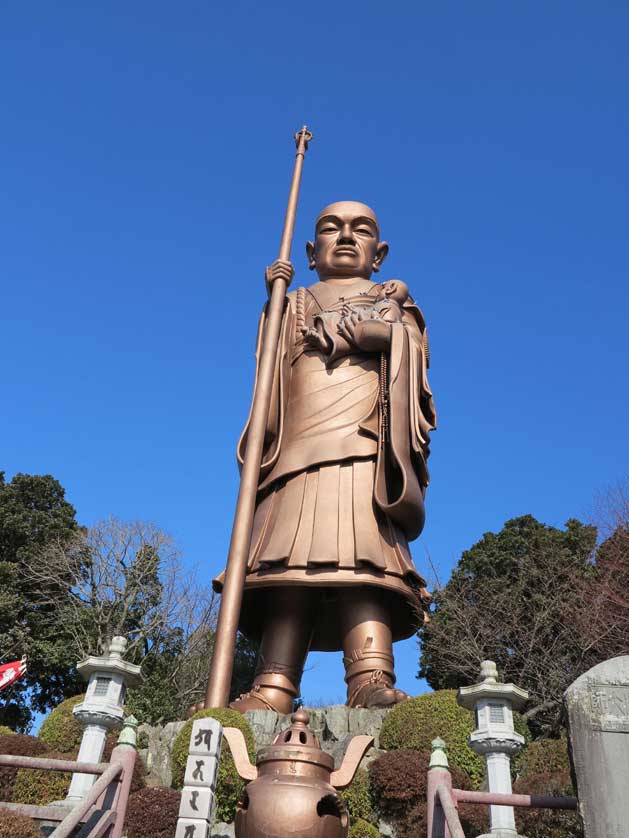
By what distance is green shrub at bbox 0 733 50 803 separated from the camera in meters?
6.87

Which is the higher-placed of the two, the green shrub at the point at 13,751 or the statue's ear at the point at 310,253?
the statue's ear at the point at 310,253

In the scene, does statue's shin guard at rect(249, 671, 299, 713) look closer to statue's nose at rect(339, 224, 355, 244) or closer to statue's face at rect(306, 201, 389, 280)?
statue's face at rect(306, 201, 389, 280)

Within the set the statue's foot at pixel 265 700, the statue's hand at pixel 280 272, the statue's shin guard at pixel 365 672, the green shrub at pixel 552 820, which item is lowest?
the green shrub at pixel 552 820

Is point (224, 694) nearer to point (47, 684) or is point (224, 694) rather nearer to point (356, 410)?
point (356, 410)

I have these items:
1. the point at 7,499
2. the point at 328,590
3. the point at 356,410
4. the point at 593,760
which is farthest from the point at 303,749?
the point at 7,499

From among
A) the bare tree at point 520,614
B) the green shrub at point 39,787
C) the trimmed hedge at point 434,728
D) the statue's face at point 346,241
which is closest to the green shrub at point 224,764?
the green shrub at point 39,787

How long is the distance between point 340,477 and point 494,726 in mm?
3734

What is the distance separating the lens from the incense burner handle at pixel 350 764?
15.1 feet

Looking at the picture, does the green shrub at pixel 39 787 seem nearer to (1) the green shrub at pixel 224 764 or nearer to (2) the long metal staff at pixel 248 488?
(1) the green shrub at pixel 224 764

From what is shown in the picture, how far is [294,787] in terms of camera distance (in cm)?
437

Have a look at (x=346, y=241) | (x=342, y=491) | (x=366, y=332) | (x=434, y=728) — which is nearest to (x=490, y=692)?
(x=434, y=728)

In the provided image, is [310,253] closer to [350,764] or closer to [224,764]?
[224,764]

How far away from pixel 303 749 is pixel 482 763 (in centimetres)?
268

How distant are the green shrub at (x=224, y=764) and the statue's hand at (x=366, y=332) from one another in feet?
14.2
